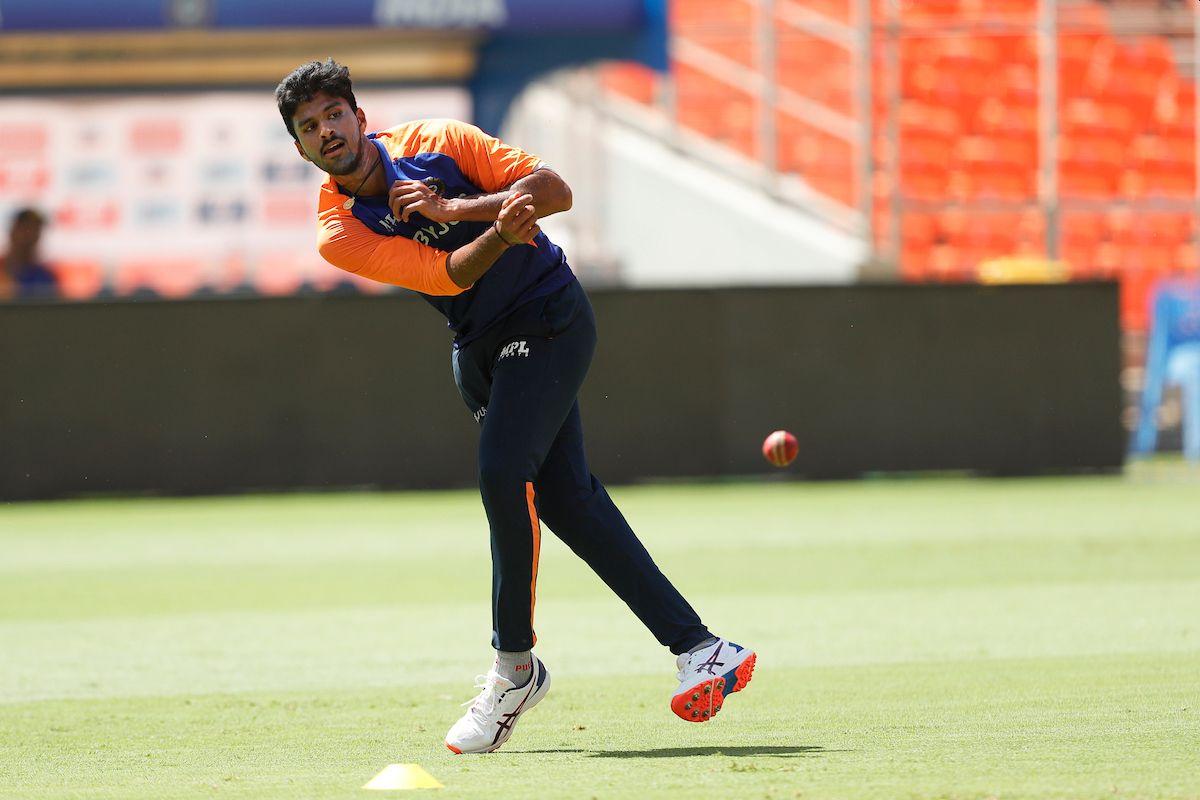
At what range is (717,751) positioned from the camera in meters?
5.05

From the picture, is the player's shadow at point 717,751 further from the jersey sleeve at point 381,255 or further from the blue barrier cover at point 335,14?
the blue barrier cover at point 335,14

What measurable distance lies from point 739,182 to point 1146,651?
13.4 m

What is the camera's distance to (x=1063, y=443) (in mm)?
15406

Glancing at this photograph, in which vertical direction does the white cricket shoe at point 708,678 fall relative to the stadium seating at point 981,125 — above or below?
above

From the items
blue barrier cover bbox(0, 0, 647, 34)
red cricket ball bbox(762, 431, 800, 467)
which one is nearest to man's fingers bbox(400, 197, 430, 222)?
red cricket ball bbox(762, 431, 800, 467)

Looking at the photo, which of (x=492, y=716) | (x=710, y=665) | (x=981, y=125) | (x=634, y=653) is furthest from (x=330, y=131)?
(x=981, y=125)

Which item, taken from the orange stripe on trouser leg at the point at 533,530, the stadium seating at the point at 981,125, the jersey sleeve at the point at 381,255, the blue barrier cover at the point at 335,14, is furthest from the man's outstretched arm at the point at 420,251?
the stadium seating at the point at 981,125

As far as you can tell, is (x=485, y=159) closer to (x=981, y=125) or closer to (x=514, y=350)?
(x=514, y=350)

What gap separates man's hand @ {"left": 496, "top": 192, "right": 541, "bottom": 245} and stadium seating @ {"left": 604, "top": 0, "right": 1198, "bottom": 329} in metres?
13.1

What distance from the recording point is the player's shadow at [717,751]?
4.96 m

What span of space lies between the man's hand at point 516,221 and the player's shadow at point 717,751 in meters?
1.39

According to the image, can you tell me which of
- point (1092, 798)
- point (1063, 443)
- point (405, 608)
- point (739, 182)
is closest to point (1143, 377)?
point (1063, 443)

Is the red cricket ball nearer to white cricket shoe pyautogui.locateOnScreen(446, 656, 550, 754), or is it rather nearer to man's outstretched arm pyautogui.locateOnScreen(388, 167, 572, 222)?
white cricket shoe pyautogui.locateOnScreen(446, 656, 550, 754)

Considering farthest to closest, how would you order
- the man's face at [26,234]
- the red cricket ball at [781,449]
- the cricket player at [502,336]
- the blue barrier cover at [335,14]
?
the blue barrier cover at [335,14] < the man's face at [26,234] < the red cricket ball at [781,449] < the cricket player at [502,336]
